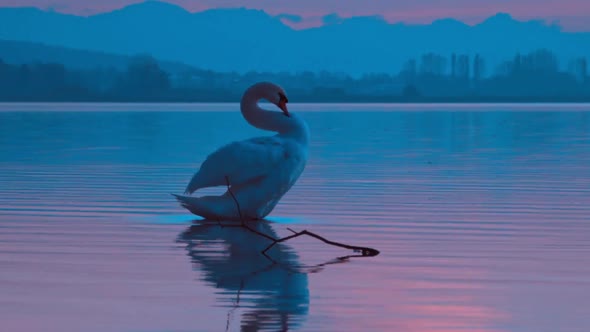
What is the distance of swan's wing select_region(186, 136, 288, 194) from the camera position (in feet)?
44.2

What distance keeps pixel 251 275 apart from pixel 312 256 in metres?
1.26

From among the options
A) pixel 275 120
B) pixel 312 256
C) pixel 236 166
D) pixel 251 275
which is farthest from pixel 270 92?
pixel 251 275

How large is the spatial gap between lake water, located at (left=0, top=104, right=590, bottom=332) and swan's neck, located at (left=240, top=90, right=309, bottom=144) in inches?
34.4

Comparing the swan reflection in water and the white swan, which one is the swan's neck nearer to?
the white swan

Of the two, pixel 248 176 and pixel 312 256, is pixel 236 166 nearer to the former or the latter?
pixel 248 176

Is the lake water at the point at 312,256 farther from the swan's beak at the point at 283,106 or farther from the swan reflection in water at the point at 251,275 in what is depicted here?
the swan's beak at the point at 283,106

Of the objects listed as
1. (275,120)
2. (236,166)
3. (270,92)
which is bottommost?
(236,166)

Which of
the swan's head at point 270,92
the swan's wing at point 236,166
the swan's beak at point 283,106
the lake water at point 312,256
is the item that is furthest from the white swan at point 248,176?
the swan's head at point 270,92

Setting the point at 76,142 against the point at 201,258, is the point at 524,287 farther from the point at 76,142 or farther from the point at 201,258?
the point at 76,142

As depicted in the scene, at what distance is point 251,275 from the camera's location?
30.8 ft

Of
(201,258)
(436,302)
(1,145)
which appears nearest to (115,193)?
(201,258)

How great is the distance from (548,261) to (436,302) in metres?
2.29

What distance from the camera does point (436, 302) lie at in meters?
8.16

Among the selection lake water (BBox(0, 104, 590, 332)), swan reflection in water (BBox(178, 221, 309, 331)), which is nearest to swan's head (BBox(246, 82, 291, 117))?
lake water (BBox(0, 104, 590, 332))
